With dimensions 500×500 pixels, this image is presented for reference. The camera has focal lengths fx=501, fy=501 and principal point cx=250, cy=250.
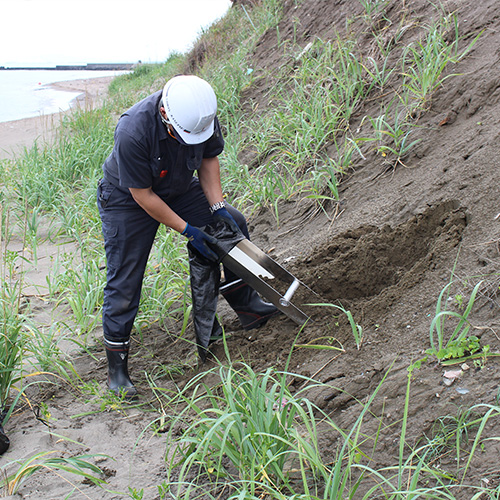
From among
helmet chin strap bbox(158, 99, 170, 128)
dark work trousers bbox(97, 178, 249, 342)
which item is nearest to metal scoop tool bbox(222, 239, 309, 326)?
dark work trousers bbox(97, 178, 249, 342)

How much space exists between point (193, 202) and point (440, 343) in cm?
170

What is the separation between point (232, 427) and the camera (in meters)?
1.97

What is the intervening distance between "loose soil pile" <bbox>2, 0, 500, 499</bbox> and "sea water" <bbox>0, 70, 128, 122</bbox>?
10.8 meters

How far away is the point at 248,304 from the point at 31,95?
757 inches

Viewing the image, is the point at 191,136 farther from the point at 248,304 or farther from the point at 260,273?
the point at 248,304

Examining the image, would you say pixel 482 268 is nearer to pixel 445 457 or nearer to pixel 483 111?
pixel 445 457

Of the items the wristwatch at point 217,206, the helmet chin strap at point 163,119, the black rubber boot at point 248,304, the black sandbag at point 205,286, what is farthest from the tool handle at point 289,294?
the helmet chin strap at point 163,119

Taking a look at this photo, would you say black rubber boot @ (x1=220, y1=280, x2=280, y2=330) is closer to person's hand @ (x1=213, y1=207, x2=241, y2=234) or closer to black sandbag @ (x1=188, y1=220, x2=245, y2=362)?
black sandbag @ (x1=188, y1=220, x2=245, y2=362)

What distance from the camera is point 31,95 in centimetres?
1933

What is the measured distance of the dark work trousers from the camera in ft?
9.53

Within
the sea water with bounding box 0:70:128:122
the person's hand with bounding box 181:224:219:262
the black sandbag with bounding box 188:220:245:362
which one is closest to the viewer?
the person's hand with bounding box 181:224:219:262

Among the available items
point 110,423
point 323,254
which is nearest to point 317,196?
point 323,254

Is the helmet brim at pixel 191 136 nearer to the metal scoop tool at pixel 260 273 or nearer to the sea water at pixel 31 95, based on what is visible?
the metal scoop tool at pixel 260 273

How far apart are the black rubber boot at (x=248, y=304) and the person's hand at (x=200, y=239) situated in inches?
15.3
